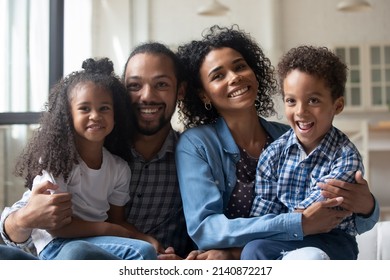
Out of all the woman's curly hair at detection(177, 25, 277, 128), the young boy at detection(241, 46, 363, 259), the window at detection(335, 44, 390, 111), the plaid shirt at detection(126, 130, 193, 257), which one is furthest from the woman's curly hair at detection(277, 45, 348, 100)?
the window at detection(335, 44, 390, 111)

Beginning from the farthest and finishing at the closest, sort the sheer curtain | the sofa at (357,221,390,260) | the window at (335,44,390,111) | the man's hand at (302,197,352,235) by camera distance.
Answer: the window at (335,44,390,111) → the sheer curtain → the sofa at (357,221,390,260) → the man's hand at (302,197,352,235)

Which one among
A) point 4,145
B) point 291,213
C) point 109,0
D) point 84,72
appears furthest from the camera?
point 109,0

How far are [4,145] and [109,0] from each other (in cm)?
177

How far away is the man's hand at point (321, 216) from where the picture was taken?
73 centimetres

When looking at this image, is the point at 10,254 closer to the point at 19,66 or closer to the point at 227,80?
the point at 227,80

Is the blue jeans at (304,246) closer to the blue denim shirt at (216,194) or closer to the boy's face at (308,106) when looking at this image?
the blue denim shirt at (216,194)

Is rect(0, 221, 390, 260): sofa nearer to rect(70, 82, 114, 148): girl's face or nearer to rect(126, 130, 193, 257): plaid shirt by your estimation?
rect(126, 130, 193, 257): plaid shirt

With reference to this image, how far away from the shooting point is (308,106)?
30.5 inches

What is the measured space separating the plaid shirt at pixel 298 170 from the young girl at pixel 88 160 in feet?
0.60

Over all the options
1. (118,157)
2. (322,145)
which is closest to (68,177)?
(118,157)

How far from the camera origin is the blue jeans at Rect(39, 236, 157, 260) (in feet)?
2.39

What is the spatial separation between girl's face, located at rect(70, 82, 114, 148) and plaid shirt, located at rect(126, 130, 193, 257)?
0.30 feet

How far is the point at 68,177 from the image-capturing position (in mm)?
805
